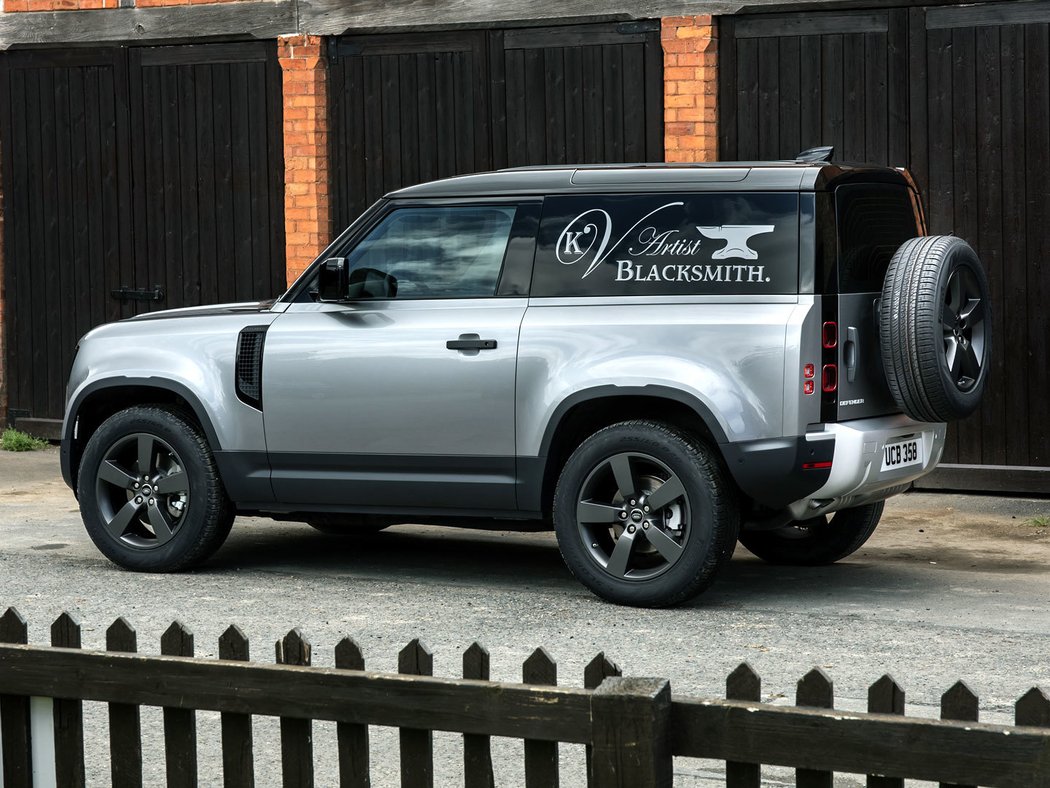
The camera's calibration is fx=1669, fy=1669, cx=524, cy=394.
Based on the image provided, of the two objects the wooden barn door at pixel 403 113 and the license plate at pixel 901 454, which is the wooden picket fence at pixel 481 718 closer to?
the license plate at pixel 901 454

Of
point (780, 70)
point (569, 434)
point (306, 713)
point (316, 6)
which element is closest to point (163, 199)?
point (316, 6)

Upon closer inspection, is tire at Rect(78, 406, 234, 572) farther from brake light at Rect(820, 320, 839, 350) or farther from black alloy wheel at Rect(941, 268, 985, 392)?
black alloy wheel at Rect(941, 268, 985, 392)

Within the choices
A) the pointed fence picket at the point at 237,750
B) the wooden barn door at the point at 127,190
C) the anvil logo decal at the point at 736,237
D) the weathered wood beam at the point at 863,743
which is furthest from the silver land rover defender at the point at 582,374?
the wooden barn door at the point at 127,190

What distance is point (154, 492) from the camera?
818cm

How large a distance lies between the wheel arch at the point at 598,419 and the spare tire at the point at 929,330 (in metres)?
0.84

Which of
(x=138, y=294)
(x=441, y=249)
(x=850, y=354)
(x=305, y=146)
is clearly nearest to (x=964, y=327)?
(x=850, y=354)

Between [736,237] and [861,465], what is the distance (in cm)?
111

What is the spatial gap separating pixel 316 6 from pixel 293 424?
5571 mm

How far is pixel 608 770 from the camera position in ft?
10.0

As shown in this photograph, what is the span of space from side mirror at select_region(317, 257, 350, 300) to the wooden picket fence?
13.6ft

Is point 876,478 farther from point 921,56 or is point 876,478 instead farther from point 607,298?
point 921,56

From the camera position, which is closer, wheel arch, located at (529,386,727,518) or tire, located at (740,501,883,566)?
wheel arch, located at (529,386,727,518)

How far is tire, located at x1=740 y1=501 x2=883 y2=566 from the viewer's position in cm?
834

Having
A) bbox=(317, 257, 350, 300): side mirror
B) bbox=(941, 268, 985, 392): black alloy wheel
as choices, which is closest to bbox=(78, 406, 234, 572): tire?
bbox=(317, 257, 350, 300): side mirror
